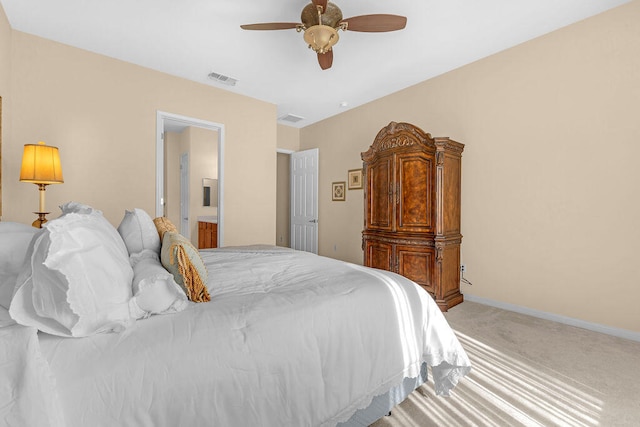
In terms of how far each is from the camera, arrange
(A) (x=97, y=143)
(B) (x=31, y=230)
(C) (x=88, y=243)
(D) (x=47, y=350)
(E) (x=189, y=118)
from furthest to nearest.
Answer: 1. (E) (x=189, y=118)
2. (A) (x=97, y=143)
3. (B) (x=31, y=230)
4. (C) (x=88, y=243)
5. (D) (x=47, y=350)

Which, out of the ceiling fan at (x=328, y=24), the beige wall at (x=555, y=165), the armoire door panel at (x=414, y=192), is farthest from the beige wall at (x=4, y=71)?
the beige wall at (x=555, y=165)

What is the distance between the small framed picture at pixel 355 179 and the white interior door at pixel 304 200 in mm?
849

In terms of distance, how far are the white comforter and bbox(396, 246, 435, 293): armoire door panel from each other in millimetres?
1762

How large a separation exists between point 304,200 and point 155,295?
16.3ft

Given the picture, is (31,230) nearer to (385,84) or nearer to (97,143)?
(97,143)

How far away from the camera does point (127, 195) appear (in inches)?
140

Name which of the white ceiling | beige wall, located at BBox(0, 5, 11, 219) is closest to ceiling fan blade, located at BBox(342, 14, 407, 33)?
the white ceiling

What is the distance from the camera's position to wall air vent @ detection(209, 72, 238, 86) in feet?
12.7

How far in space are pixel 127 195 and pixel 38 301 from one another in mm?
3150

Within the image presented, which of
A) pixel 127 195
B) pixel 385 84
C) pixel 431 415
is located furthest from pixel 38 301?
pixel 385 84

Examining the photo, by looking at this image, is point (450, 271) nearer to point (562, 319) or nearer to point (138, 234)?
point (562, 319)

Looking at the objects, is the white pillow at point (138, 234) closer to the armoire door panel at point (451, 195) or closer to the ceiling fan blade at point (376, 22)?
the ceiling fan blade at point (376, 22)

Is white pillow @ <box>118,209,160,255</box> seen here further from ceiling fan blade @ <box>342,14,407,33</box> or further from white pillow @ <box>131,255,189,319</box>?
ceiling fan blade @ <box>342,14,407,33</box>

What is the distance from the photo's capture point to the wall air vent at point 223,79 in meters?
3.87
